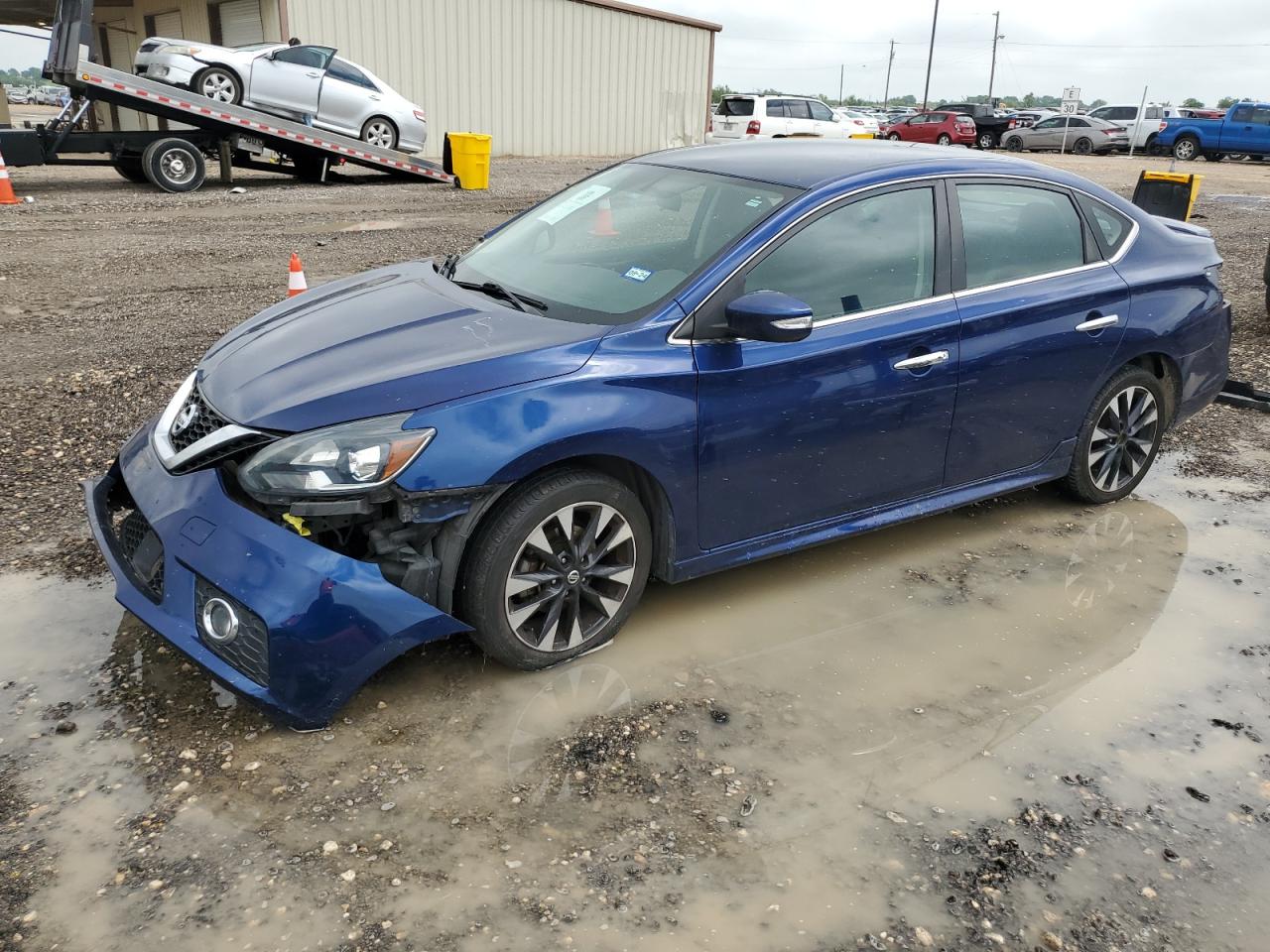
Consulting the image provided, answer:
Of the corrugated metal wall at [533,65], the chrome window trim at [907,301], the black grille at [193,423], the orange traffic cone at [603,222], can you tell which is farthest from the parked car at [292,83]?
the chrome window trim at [907,301]

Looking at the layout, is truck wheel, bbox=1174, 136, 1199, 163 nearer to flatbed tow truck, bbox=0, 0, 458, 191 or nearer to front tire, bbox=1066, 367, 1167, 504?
flatbed tow truck, bbox=0, 0, 458, 191

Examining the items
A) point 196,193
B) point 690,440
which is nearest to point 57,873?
point 690,440

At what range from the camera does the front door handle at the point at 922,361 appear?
3.99 metres

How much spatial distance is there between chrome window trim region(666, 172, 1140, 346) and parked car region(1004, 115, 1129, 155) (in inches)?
1342

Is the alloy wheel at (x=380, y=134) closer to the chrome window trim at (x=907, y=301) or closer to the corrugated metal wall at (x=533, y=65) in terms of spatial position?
the corrugated metal wall at (x=533, y=65)

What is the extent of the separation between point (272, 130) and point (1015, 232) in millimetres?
13389

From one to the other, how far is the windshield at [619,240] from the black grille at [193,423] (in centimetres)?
114

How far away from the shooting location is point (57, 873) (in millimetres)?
2617

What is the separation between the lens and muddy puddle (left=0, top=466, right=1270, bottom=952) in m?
2.56

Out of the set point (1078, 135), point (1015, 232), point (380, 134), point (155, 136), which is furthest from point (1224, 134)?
point (1015, 232)

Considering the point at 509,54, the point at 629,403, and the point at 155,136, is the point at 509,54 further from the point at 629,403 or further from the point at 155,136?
the point at 629,403

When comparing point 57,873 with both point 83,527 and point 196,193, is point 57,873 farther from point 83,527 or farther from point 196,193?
point 196,193

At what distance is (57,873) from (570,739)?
1.37 metres

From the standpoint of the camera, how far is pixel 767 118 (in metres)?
26.3
